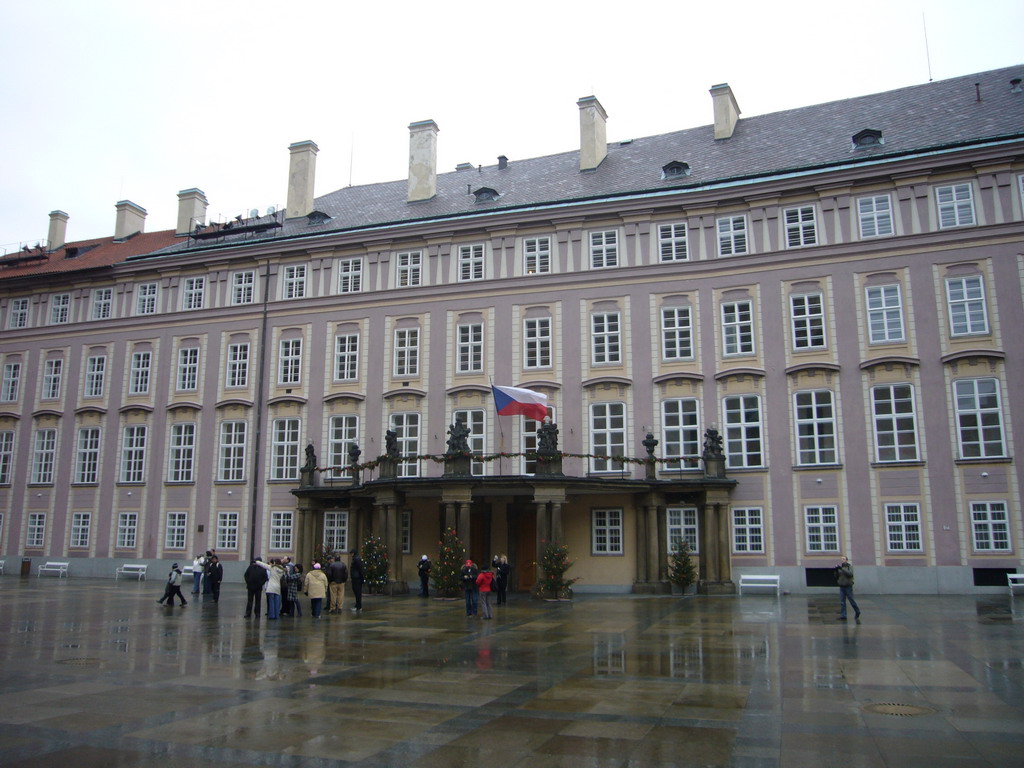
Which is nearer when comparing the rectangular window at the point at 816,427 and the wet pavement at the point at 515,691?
the wet pavement at the point at 515,691

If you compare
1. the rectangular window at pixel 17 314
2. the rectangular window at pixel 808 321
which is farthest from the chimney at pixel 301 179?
the rectangular window at pixel 808 321

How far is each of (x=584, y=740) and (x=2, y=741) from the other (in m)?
6.69

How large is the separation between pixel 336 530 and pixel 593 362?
532 inches

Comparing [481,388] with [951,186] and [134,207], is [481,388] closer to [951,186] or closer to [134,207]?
[951,186]

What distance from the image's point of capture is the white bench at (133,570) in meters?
40.3

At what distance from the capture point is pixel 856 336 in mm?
32656

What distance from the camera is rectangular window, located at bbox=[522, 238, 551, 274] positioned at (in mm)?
37625

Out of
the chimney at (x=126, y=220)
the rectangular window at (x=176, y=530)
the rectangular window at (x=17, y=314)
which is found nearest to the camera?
the rectangular window at (x=176, y=530)

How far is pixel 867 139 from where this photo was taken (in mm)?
35344

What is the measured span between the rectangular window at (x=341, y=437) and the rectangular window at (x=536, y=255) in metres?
10.2

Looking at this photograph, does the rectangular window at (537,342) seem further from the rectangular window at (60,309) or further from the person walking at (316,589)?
the rectangular window at (60,309)

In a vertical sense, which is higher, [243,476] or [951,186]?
[951,186]

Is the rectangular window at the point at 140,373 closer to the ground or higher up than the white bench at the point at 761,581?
higher up

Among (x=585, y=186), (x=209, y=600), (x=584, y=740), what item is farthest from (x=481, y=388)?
(x=584, y=740)
